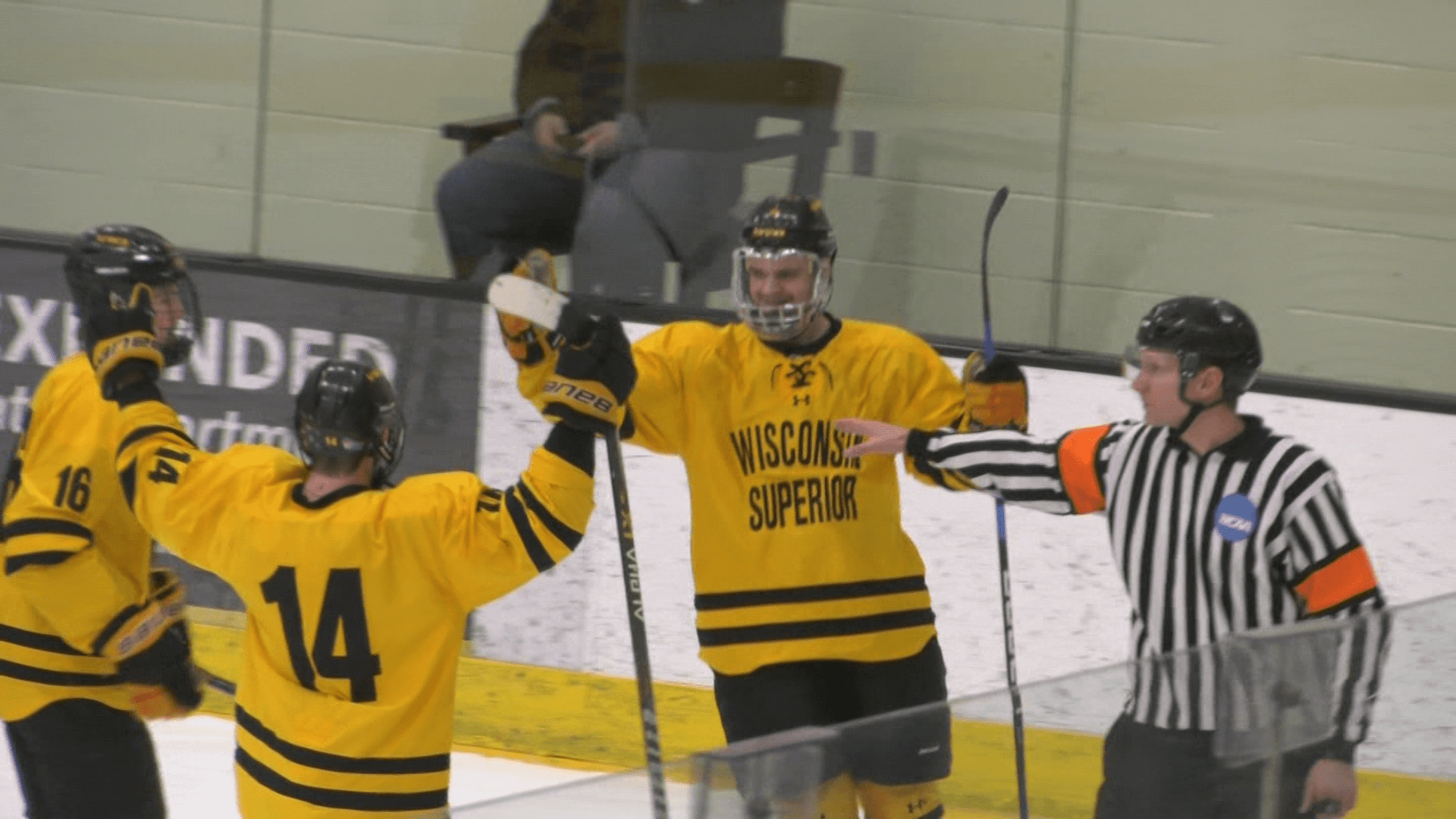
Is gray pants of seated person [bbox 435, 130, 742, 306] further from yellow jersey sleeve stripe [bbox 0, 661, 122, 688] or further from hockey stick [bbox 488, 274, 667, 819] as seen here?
yellow jersey sleeve stripe [bbox 0, 661, 122, 688]

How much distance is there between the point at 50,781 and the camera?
3.26m

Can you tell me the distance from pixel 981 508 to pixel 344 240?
1597 mm

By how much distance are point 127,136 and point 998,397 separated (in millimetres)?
2621

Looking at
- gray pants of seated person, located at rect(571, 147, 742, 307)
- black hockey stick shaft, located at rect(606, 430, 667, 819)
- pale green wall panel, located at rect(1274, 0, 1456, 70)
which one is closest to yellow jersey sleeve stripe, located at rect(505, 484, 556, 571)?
black hockey stick shaft, located at rect(606, 430, 667, 819)

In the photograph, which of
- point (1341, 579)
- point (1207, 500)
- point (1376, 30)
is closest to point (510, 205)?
point (1376, 30)

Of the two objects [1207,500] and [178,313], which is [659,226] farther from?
[1207,500]

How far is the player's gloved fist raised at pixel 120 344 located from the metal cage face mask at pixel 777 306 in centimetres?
88

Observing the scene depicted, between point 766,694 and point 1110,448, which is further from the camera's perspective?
point 766,694

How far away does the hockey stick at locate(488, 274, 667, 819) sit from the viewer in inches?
125

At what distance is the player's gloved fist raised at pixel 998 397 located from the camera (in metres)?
3.57

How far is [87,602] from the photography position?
3.18m

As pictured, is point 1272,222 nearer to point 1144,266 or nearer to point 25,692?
point 1144,266

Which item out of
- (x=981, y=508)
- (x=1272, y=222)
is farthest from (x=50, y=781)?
(x=1272, y=222)

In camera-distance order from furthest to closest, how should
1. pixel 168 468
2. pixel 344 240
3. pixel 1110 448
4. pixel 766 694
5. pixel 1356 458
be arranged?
pixel 344 240 < pixel 1356 458 < pixel 766 694 < pixel 1110 448 < pixel 168 468
